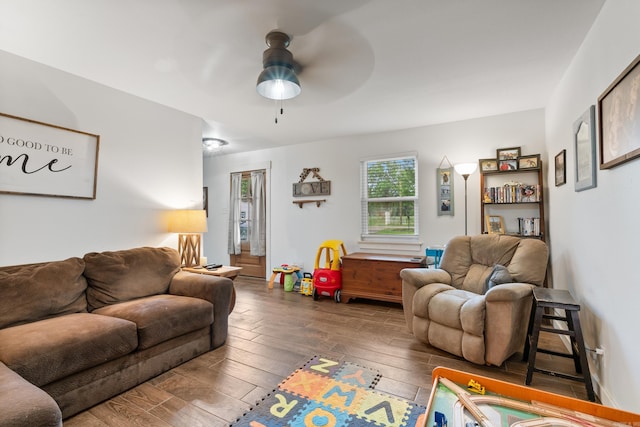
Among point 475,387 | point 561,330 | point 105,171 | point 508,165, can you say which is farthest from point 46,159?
point 508,165

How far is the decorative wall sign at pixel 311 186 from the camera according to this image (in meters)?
4.82

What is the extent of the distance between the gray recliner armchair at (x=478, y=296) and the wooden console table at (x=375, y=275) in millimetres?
737

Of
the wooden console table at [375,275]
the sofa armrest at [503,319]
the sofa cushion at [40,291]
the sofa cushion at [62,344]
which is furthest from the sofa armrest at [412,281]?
the sofa cushion at [40,291]

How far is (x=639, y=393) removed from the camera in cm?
138

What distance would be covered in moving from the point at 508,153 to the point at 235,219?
4579 mm

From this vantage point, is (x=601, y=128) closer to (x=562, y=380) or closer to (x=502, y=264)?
(x=502, y=264)

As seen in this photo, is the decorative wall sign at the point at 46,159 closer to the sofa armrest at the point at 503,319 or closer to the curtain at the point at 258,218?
the curtain at the point at 258,218

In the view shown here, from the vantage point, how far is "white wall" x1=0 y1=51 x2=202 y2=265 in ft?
7.67

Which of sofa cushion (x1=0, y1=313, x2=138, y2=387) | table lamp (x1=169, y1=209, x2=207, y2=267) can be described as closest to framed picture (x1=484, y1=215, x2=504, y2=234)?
table lamp (x1=169, y1=209, x2=207, y2=267)

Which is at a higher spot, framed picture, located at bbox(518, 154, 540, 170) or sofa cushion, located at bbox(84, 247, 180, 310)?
framed picture, located at bbox(518, 154, 540, 170)

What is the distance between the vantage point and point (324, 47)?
2.19 m

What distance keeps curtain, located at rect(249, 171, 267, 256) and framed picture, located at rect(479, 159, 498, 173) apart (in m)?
3.58

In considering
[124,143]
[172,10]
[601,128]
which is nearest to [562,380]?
[601,128]

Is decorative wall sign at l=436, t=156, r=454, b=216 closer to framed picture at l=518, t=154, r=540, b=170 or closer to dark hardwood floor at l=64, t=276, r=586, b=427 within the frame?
framed picture at l=518, t=154, r=540, b=170
